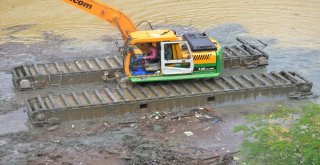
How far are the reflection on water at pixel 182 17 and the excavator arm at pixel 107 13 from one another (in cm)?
539

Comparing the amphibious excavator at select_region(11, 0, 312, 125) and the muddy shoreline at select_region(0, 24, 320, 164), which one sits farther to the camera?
the amphibious excavator at select_region(11, 0, 312, 125)

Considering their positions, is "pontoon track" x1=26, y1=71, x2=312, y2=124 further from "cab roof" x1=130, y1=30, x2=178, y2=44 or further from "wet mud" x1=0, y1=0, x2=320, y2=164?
"cab roof" x1=130, y1=30, x2=178, y2=44

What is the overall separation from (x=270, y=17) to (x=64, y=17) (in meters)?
8.41

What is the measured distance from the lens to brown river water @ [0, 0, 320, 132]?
2137 cm

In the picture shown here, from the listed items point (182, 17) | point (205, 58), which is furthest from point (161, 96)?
point (182, 17)

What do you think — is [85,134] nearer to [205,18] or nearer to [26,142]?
[26,142]

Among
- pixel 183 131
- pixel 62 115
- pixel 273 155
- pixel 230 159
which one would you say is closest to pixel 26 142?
pixel 62 115

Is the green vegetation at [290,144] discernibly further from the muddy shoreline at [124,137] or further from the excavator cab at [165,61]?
the excavator cab at [165,61]

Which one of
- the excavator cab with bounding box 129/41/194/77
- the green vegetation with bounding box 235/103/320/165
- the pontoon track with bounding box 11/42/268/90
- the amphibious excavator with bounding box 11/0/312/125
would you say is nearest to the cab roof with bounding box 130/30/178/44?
the amphibious excavator with bounding box 11/0/312/125

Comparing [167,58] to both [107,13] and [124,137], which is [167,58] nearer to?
[107,13]

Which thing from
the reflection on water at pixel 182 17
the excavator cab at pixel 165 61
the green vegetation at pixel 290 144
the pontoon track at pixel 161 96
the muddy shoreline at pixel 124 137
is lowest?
the muddy shoreline at pixel 124 137

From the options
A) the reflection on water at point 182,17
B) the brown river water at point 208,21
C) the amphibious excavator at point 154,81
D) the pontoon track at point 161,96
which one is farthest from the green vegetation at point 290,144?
the reflection on water at point 182,17

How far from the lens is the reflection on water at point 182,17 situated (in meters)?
22.8

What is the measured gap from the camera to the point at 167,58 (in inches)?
651
